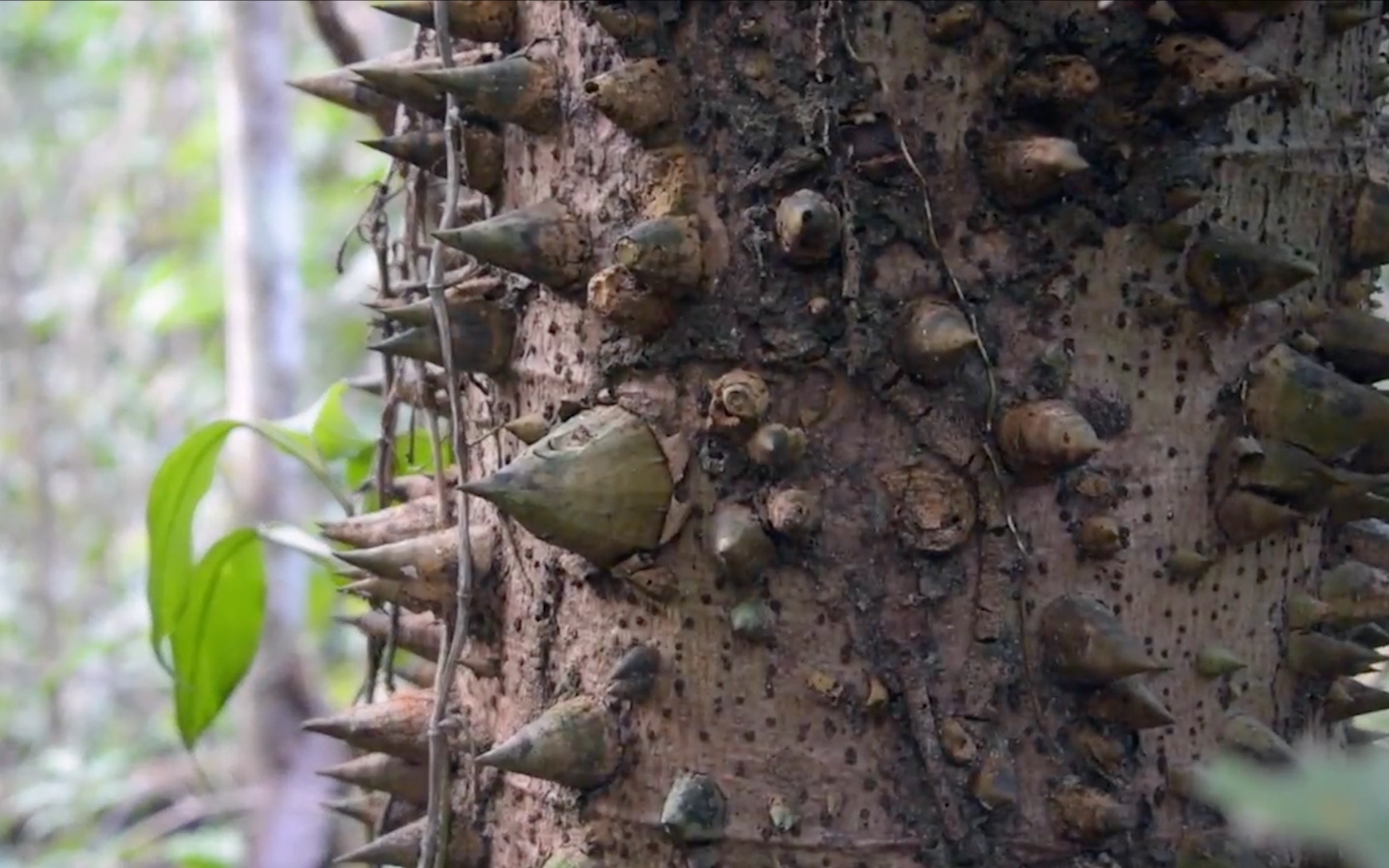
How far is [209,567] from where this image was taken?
1.33 metres

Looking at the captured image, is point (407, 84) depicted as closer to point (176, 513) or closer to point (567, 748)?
point (567, 748)

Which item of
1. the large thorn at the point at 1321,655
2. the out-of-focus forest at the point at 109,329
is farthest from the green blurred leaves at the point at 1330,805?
the out-of-focus forest at the point at 109,329

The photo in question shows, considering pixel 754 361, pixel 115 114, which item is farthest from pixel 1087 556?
pixel 115 114

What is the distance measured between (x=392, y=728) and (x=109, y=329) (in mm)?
4709

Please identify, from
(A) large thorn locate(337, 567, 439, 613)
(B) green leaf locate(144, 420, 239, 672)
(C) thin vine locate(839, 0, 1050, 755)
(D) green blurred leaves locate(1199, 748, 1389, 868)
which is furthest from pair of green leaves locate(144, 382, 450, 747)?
(D) green blurred leaves locate(1199, 748, 1389, 868)

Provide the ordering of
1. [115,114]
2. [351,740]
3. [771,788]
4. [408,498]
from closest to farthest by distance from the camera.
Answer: [771,788], [351,740], [408,498], [115,114]

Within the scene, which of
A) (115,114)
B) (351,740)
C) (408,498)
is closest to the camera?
(351,740)

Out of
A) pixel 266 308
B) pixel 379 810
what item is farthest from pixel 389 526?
pixel 266 308

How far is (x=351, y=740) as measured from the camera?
0.80m

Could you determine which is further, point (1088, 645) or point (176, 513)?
point (176, 513)

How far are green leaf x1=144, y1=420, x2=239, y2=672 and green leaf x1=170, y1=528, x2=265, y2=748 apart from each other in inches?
0.8

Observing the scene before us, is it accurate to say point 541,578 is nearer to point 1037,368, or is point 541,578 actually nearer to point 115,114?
point 1037,368

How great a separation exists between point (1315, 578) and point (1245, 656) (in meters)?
0.06

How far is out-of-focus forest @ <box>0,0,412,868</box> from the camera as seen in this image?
432cm
